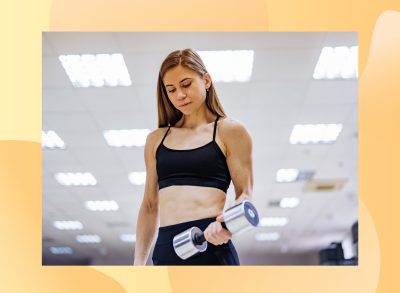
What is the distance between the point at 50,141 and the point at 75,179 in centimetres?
27

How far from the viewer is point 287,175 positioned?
4.25m

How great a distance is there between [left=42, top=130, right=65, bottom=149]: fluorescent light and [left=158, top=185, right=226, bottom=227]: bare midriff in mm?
754

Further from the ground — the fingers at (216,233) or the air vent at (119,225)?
the air vent at (119,225)

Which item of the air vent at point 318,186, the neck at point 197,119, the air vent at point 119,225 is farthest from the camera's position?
the air vent at point 318,186

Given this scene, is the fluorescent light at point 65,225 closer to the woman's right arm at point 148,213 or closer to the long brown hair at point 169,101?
the woman's right arm at point 148,213

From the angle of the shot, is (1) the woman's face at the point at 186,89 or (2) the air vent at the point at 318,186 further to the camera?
(2) the air vent at the point at 318,186

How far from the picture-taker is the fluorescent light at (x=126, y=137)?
2703 mm

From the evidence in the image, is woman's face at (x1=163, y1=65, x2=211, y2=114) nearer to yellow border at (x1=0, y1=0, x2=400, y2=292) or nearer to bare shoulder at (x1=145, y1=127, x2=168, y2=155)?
bare shoulder at (x1=145, y1=127, x2=168, y2=155)

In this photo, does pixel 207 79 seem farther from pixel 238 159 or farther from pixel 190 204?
pixel 190 204

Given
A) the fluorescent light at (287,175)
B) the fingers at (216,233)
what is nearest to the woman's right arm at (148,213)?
the fingers at (216,233)

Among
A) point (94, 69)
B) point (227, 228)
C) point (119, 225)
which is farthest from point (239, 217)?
point (119, 225)

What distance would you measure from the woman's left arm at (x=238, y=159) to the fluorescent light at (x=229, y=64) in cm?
42

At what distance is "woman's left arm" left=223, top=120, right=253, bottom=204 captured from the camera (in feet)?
7.36
